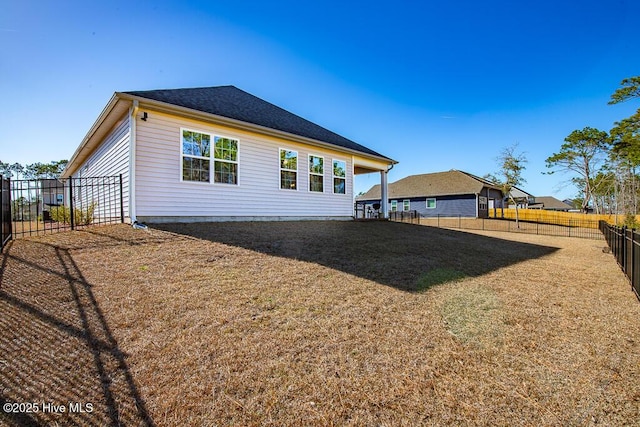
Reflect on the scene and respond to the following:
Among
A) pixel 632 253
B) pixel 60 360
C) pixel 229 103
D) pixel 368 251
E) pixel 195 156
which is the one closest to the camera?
pixel 60 360

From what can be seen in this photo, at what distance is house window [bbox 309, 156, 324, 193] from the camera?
11.8 metres

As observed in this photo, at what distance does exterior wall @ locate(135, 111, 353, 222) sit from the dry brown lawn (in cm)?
257

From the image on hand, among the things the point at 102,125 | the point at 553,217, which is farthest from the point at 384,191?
the point at 553,217

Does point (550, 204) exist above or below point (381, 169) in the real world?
below

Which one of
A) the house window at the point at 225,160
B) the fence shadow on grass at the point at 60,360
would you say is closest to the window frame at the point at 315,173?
the house window at the point at 225,160

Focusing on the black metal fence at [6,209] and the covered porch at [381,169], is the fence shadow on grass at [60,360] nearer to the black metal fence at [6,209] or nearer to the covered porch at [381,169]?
the black metal fence at [6,209]

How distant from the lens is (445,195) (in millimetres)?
29594

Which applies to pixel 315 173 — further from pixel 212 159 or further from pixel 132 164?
pixel 132 164

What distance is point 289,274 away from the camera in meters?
4.86

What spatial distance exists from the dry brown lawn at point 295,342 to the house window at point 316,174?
6503mm

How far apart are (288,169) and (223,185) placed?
2.71 metres

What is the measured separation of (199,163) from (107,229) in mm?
2973

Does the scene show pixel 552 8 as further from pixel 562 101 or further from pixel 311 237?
pixel 311 237

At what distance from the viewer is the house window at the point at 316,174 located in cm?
1178
